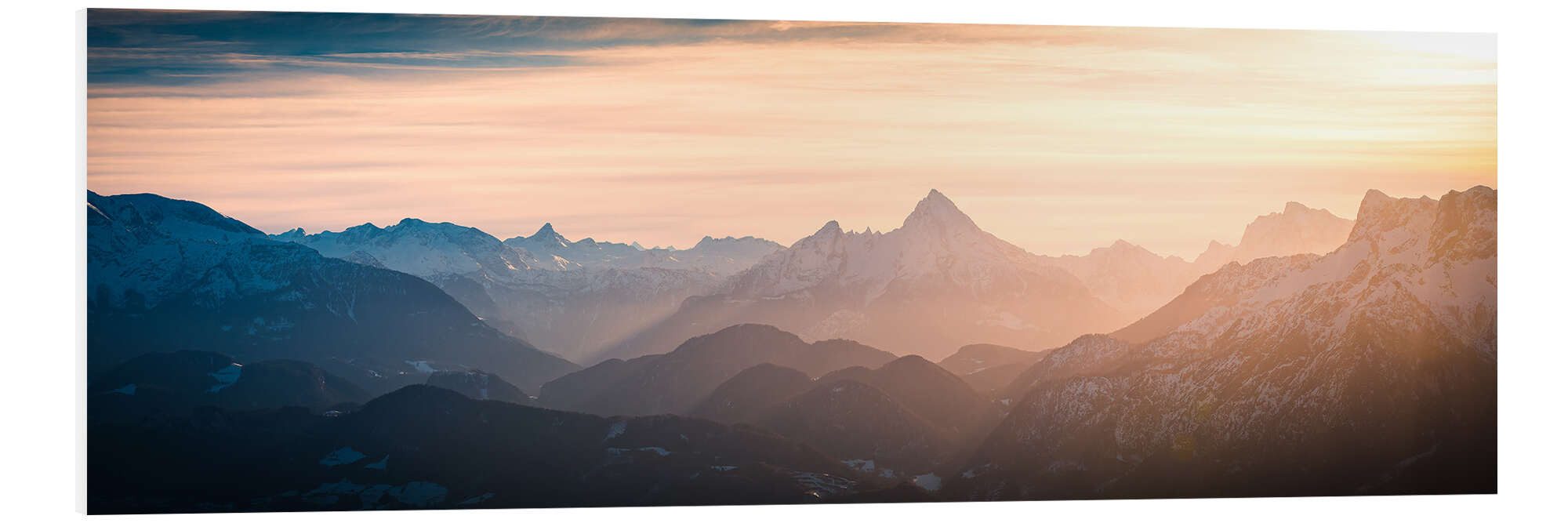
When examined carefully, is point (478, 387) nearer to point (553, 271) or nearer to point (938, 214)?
point (553, 271)

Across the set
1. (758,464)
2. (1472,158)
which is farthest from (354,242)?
(1472,158)

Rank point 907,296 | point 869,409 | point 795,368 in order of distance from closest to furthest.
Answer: point 869,409 < point 795,368 < point 907,296

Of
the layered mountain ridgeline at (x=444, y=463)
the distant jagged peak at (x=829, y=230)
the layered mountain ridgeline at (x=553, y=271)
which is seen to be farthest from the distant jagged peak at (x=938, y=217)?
the layered mountain ridgeline at (x=444, y=463)

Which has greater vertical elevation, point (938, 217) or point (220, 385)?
point (938, 217)

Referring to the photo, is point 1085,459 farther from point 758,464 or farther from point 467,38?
point 467,38

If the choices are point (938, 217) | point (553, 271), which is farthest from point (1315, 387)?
point (553, 271)

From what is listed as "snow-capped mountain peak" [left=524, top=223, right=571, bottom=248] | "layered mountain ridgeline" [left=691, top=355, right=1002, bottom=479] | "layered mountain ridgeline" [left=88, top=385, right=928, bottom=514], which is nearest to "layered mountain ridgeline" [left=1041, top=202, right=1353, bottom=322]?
"layered mountain ridgeline" [left=691, top=355, right=1002, bottom=479]

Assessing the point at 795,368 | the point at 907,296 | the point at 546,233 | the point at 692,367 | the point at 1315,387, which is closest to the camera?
the point at 1315,387

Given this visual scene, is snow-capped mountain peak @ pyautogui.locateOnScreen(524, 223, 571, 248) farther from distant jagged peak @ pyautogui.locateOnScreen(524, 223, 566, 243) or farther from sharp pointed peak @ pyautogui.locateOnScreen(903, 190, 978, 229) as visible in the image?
sharp pointed peak @ pyautogui.locateOnScreen(903, 190, 978, 229)

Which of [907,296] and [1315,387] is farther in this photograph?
[907,296]
